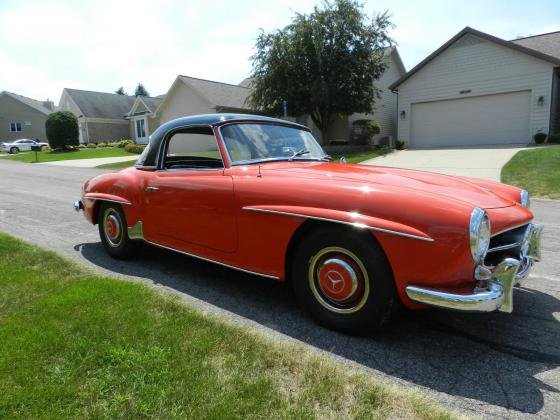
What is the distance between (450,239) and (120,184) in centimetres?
342

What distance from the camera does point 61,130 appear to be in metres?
34.1

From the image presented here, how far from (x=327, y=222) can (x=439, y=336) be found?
109cm

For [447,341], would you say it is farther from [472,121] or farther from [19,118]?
[19,118]

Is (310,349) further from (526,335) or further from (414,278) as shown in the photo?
(526,335)

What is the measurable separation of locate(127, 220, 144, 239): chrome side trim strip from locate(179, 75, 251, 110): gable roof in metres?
22.3

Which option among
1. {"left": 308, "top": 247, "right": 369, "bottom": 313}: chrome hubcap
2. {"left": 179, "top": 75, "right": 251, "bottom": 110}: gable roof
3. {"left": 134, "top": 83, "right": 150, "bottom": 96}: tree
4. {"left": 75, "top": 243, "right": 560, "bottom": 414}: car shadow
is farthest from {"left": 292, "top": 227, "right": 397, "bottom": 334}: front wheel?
{"left": 134, "top": 83, "right": 150, "bottom": 96}: tree

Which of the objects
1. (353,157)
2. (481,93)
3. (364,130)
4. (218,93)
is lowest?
(353,157)

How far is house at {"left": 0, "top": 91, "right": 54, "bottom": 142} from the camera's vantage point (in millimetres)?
50312

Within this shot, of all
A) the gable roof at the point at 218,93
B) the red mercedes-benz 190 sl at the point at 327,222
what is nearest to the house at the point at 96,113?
the gable roof at the point at 218,93

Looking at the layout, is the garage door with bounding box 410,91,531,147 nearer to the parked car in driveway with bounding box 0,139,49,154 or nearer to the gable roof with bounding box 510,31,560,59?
the gable roof with bounding box 510,31,560,59

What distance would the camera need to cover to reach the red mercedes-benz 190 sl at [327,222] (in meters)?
2.50

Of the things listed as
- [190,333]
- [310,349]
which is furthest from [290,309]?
[190,333]

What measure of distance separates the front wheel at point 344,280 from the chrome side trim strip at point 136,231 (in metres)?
1.94

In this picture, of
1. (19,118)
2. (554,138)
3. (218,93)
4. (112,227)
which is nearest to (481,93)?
(554,138)
